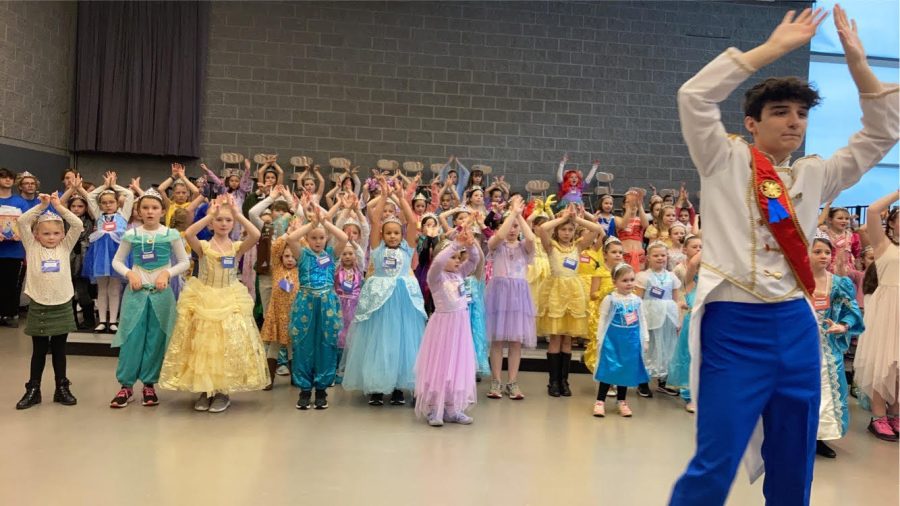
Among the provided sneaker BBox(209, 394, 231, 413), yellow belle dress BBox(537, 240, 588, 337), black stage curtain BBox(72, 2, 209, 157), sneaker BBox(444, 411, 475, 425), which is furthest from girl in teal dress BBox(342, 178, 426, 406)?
black stage curtain BBox(72, 2, 209, 157)

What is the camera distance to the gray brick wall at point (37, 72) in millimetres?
9102

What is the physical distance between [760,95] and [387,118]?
990 cm

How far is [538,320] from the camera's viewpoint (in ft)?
18.9

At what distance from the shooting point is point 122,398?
459cm

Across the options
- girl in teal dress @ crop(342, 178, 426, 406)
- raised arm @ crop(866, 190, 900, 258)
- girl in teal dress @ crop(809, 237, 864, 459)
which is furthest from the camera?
girl in teal dress @ crop(342, 178, 426, 406)

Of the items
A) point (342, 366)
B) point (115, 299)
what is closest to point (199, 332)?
point (342, 366)

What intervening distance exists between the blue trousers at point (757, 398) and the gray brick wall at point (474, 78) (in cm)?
993

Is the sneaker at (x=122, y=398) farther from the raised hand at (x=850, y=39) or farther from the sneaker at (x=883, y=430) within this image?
the sneaker at (x=883, y=430)

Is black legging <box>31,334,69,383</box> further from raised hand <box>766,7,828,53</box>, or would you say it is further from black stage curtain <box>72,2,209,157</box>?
black stage curtain <box>72,2,209,157</box>

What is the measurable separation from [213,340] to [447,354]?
1.52m

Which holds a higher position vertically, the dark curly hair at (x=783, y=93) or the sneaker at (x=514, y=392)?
the dark curly hair at (x=783, y=93)

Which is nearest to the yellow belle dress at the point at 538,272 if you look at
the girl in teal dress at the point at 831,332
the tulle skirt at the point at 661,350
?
the tulle skirt at the point at 661,350

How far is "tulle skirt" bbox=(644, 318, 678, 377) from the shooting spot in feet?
18.1

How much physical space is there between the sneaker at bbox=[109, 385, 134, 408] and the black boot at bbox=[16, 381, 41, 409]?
18.0 inches
